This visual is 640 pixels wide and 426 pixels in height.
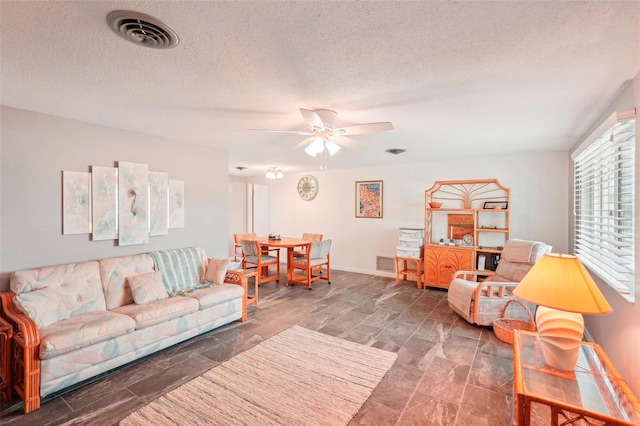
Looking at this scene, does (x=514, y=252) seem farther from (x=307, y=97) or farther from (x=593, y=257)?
(x=307, y=97)

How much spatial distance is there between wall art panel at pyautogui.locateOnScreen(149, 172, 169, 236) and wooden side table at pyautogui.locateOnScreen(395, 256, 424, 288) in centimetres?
398

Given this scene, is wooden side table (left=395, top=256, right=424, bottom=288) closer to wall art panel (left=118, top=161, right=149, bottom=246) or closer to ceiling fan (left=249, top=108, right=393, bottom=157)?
ceiling fan (left=249, top=108, right=393, bottom=157)

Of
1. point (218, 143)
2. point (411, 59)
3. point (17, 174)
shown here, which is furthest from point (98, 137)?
point (411, 59)

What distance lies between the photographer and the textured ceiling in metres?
1.36

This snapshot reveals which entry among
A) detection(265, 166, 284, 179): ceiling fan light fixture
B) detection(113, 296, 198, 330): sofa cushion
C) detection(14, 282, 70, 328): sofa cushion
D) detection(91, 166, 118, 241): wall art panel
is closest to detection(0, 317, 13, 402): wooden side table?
detection(14, 282, 70, 328): sofa cushion

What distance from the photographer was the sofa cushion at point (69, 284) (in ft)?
8.24

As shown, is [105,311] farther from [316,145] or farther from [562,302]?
[562,302]

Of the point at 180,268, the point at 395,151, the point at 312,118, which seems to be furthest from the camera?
the point at 395,151

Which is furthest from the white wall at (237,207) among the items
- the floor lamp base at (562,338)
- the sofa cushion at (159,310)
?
the floor lamp base at (562,338)

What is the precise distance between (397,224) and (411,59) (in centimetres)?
459

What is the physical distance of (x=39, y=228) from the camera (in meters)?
2.75

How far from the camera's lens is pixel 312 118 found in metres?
2.41

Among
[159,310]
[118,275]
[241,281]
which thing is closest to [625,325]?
[241,281]

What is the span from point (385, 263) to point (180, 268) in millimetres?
4098
